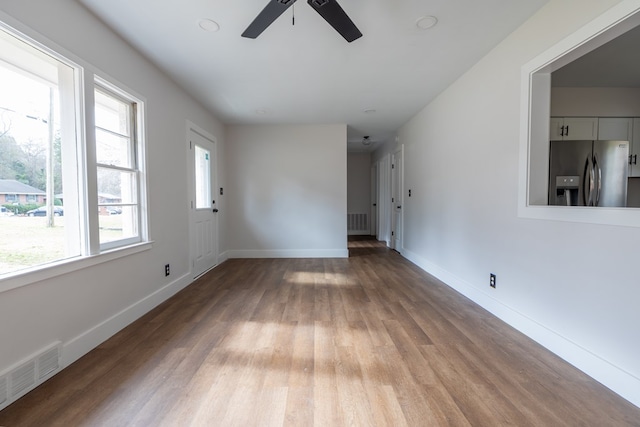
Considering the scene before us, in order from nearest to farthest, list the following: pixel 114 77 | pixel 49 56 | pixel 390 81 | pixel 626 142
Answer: pixel 49 56 < pixel 114 77 < pixel 626 142 < pixel 390 81

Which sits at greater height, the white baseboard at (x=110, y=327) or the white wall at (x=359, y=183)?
the white wall at (x=359, y=183)

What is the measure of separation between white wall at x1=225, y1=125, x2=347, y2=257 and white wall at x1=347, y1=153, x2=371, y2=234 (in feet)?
10.1

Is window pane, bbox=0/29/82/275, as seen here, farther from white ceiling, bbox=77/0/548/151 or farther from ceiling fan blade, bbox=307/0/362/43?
ceiling fan blade, bbox=307/0/362/43

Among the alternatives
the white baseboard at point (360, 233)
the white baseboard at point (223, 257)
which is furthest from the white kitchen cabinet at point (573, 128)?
the white baseboard at point (360, 233)

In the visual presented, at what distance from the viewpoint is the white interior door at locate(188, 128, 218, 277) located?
3459 millimetres

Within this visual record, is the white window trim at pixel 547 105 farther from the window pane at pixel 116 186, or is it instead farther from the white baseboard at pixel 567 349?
the window pane at pixel 116 186

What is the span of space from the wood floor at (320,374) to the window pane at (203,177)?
171cm

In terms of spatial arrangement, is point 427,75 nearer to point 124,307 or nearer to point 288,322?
point 288,322

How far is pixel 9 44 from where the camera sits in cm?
141

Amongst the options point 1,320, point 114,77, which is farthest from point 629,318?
point 114,77

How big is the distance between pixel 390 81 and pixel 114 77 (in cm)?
267

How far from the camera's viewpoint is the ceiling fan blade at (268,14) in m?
1.50

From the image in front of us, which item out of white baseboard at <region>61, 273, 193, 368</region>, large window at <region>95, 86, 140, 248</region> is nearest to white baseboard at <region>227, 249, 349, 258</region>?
white baseboard at <region>61, 273, 193, 368</region>

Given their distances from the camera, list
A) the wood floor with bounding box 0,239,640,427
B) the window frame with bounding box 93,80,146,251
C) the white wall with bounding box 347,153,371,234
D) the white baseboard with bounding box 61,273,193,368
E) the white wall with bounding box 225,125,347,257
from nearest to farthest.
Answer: the wood floor with bounding box 0,239,640,427, the white baseboard with bounding box 61,273,193,368, the window frame with bounding box 93,80,146,251, the white wall with bounding box 225,125,347,257, the white wall with bounding box 347,153,371,234
